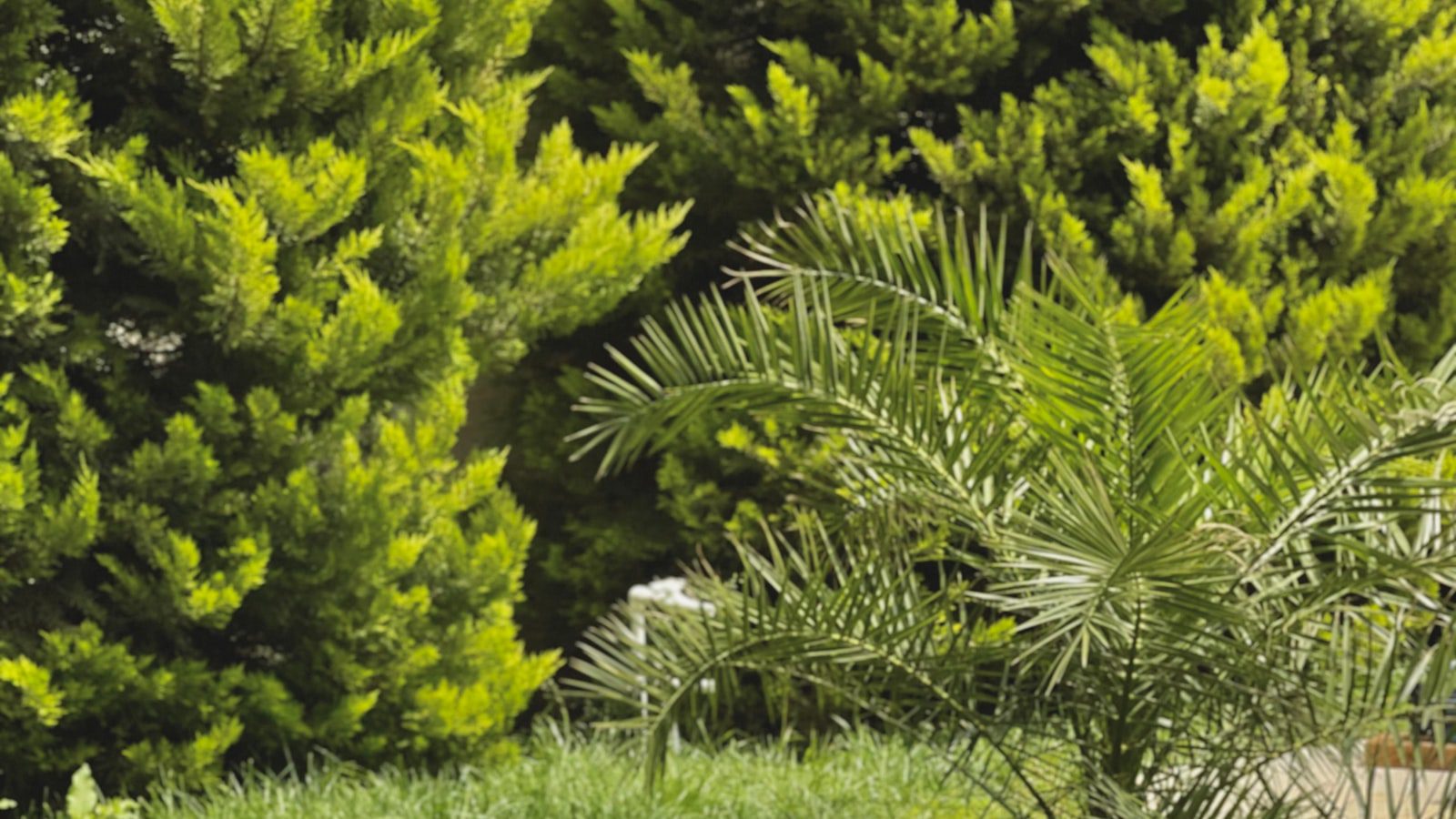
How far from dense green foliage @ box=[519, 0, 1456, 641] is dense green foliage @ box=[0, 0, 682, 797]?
1083mm

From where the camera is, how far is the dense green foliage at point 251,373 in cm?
435

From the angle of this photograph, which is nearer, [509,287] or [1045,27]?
[509,287]

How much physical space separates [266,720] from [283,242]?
4.75 feet

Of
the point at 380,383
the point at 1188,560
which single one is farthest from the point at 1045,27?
the point at 1188,560

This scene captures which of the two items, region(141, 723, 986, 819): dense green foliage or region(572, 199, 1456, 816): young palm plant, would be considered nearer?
region(572, 199, 1456, 816): young palm plant

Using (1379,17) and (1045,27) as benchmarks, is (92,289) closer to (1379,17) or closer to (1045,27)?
(1045,27)

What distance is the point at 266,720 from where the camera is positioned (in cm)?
476

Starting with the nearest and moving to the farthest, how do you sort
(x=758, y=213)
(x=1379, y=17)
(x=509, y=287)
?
1. (x=509, y=287)
2. (x=1379, y=17)
3. (x=758, y=213)

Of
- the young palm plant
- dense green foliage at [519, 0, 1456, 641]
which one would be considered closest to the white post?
dense green foliage at [519, 0, 1456, 641]

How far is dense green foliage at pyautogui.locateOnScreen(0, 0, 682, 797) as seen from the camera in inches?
171

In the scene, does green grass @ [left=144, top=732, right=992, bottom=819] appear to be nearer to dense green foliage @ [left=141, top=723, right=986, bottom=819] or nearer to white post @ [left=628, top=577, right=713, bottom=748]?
dense green foliage @ [left=141, top=723, right=986, bottom=819]

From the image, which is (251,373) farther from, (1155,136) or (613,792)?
(1155,136)

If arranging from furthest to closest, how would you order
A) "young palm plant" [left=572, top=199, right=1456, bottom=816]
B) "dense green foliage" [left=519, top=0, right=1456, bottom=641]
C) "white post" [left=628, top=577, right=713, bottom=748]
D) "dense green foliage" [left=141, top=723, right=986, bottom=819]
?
1. "dense green foliage" [left=519, top=0, right=1456, bottom=641]
2. "white post" [left=628, top=577, right=713, bottom=748]
3. "dense green foliage" [left=141, top=723, right=986, bottom=819]
4. "young palm plant" [left=572, top=199, right=1456, bottom=816]

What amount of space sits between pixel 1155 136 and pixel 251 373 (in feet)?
11.1
